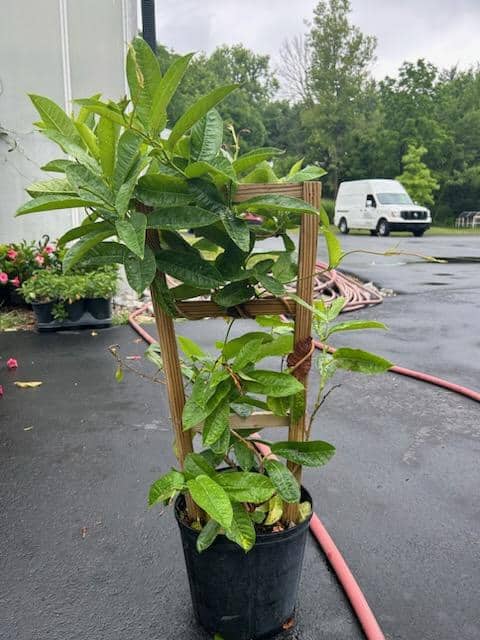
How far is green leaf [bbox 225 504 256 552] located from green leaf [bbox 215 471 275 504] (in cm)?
4

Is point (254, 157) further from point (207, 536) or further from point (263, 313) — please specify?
point (207, 536)

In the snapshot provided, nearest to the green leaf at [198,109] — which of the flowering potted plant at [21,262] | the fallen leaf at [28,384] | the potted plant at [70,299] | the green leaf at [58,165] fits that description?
the green leaf at [58,165]

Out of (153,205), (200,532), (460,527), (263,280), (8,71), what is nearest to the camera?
(153,205)

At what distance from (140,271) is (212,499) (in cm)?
50

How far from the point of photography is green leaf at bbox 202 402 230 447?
1206 mm

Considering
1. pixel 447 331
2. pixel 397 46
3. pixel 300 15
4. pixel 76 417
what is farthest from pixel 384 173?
pixel 76 417

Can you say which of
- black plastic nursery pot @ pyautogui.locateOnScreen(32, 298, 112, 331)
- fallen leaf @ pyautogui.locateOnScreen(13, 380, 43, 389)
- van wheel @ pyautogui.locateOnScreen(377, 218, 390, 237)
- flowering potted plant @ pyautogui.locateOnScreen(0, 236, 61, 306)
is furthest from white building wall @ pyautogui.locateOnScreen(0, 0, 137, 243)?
van wheel @ pyautogui.locateOnScreen(377, 218, 390, 237)

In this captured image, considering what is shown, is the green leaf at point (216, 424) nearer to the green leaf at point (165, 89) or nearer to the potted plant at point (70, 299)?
the green leaf at point (165, 89)

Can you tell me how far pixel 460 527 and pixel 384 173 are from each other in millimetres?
29046

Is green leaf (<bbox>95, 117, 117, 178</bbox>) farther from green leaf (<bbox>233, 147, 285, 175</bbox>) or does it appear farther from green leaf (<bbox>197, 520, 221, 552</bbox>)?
green leaf (<bbox>197, 520, 221, 552</bbox>)

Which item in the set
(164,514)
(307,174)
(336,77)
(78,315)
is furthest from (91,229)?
(336,77)

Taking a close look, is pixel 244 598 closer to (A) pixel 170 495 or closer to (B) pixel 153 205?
(A) pixel 170 495

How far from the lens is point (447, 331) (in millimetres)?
5070

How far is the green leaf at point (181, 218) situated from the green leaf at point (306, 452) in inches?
23.6
